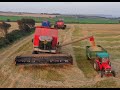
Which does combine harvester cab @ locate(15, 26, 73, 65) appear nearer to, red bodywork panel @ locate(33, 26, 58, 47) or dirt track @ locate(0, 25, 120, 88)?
red bodywork panel @ locate(33, 26, 58, 47)

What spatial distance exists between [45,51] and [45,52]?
0.12 m

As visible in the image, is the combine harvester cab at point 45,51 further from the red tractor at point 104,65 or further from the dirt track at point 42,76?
the red tractor at point 104,65

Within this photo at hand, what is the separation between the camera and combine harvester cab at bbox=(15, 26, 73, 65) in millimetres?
19047

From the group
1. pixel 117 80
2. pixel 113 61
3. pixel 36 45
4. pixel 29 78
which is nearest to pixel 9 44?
pixel 36 45

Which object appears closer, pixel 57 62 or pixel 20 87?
pixel 20 87

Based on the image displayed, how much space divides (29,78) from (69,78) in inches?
85.5

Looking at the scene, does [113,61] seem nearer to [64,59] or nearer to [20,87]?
[64,59]

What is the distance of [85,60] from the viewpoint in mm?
21906

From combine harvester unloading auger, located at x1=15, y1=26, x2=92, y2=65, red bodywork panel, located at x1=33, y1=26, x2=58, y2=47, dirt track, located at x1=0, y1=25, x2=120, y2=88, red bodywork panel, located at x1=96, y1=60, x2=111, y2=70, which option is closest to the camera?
dirt track, located at x1=0, y1=25, x2=120, y2=88

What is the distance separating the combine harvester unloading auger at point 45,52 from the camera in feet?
62.4

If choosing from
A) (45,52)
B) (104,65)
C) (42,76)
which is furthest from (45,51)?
(104,65)

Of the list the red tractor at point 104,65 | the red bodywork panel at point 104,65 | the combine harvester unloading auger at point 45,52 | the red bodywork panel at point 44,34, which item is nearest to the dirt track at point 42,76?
the combine harvester unloading auger at point 45,52

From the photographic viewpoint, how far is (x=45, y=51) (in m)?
21.1

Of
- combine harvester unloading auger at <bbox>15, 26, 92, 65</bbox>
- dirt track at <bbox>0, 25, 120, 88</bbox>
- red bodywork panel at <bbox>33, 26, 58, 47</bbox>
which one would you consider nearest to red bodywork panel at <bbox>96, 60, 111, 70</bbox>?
dirt track at <bbox>0, 25, 120, 88</bbox>
